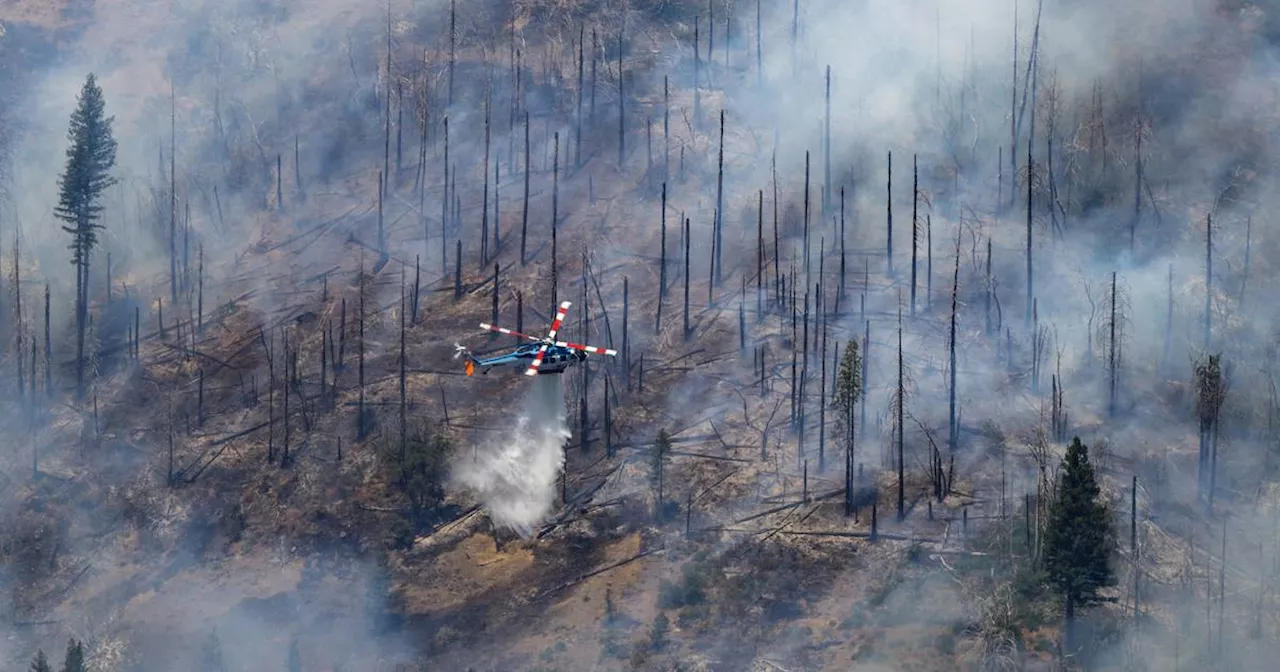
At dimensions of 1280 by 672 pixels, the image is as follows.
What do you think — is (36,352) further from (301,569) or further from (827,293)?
(827,293)

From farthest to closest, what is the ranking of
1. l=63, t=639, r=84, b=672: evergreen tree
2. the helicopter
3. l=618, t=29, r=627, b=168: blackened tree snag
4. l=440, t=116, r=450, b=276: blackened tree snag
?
l=618, t=29, r=627, b=168: blackened tree snag, l=440, t=116, r=450, b=276: blackened tree snag, the helicopter, l=63, t=639, r=84, b=672: evergreen tree

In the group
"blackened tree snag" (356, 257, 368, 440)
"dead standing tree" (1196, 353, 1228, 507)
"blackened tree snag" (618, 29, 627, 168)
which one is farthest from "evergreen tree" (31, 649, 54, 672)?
"dead standing tree" (1196, 353, 1228, 507)

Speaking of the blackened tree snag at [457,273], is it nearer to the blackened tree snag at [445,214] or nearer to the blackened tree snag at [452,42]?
the blackened tree snag at [445,214]

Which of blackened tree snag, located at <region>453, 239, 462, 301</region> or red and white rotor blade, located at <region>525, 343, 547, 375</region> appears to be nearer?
red and white rotor blade, located at <region>525, 343, 547, 375</region>

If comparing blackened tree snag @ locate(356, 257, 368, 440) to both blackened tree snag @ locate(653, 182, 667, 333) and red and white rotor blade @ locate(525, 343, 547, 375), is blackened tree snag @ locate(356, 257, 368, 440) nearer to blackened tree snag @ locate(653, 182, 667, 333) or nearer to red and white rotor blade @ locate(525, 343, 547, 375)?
blackened tree snag @ locate(653, 182, 667, 333)

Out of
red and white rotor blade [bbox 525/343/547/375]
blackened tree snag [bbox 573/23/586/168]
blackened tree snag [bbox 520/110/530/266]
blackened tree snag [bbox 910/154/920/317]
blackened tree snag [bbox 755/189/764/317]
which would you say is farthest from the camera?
blackened tree snag [bbox 573/23/586/168]

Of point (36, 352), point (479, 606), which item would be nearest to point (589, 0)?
point (36, 352)
